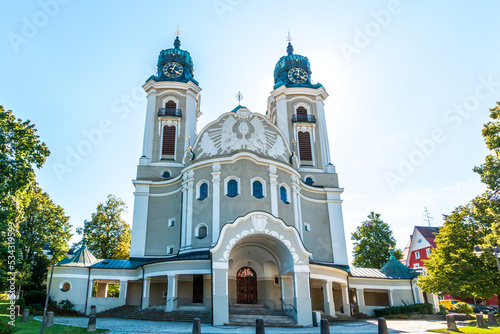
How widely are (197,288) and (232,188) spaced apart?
739 centimetres

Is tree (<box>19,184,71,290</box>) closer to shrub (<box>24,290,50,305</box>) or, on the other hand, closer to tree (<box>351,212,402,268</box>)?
shrub (<box>24,290,50,305</box>)

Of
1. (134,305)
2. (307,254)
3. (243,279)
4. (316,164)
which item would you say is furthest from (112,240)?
(307,254)

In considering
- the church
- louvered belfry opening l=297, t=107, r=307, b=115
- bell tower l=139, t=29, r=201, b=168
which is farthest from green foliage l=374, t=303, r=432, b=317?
bell tower l=139, t=29, r=201, b=168

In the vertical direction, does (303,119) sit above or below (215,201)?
above

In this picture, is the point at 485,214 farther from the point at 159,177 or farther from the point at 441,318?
the point at 159,177

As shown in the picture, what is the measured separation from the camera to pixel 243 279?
26.0m

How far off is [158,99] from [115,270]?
17.2 m

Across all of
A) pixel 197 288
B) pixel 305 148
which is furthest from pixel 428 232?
pixel 197 288

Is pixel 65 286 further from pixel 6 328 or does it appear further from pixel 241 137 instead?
pixel 241 137

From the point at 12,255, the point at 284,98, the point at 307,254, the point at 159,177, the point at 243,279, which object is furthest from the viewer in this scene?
the point at 284,98

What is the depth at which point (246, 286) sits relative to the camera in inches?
1021

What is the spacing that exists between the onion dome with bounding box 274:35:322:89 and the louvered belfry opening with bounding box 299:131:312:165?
5.85 meters

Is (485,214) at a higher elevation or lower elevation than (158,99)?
lower

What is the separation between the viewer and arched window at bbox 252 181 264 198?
2796 cm
